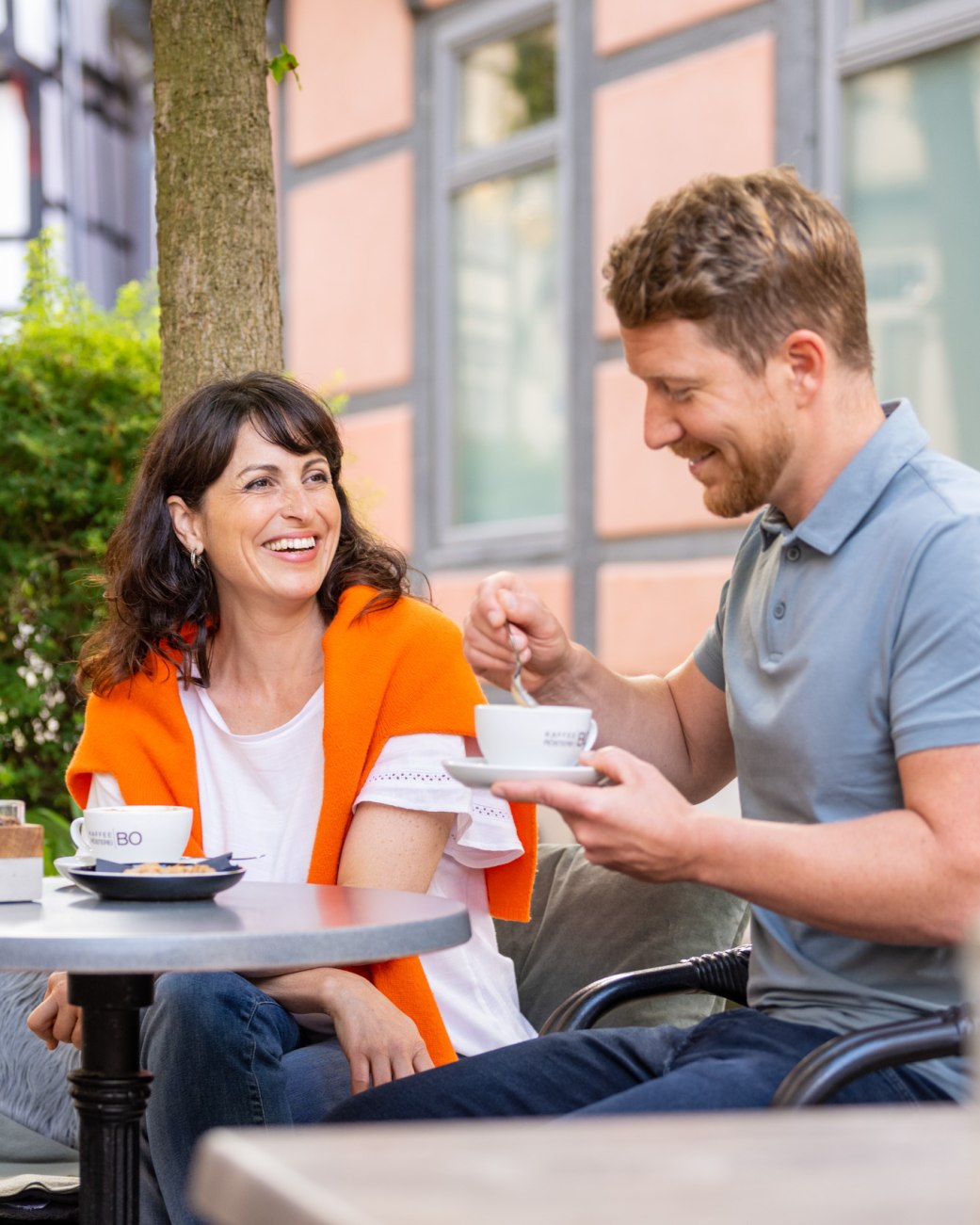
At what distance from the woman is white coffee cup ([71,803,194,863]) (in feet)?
0.99

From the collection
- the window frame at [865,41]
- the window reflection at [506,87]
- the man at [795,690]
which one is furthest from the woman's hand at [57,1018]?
the window reflection at [506,87]

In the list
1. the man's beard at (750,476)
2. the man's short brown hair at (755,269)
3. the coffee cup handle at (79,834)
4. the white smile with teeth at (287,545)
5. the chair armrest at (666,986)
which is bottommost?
the chair armrest at (666,986)

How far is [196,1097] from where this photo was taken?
2.27 m

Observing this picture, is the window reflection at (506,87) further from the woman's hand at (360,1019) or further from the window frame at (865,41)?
the woman's hand at (360,1019)

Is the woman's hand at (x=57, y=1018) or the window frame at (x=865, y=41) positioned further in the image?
the window frame at (x=865, y=41)

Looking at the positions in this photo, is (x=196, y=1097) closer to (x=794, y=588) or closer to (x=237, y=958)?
(x=237, y=958)

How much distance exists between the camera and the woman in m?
2.37

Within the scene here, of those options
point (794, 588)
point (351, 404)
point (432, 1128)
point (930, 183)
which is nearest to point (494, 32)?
point (351, 404)

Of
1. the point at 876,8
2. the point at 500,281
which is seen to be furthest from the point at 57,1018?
the point at 500,281

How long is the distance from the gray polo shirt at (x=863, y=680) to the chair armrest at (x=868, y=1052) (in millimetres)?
119

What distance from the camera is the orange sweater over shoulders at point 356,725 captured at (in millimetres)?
2619

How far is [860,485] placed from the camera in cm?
200

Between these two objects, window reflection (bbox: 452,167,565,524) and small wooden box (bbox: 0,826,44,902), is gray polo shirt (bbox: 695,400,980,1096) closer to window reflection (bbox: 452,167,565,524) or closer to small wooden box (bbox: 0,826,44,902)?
small wooden box (bbox: 0,826,44,902)

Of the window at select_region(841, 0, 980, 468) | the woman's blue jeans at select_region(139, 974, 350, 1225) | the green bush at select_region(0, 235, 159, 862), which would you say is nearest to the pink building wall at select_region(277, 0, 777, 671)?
the window at select_region(841, 0, 980, 468)
